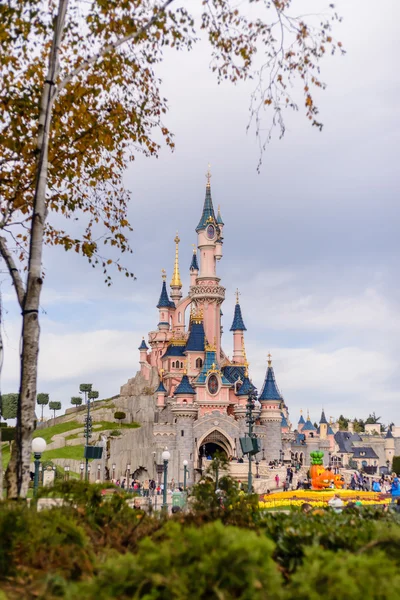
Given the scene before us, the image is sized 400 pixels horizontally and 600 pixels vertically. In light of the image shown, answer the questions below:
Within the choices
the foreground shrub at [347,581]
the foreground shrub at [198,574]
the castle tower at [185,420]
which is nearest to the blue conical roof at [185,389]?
the castle tower at [185,420]

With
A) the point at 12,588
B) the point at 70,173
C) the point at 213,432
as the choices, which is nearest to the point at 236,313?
the point at 213,432

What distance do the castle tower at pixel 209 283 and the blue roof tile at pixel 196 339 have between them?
40.0 inches

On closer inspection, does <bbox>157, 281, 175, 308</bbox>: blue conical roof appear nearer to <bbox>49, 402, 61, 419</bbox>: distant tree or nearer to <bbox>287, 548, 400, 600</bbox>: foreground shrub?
<bbox>49, 402, 61, 419</bbox>: distant tree

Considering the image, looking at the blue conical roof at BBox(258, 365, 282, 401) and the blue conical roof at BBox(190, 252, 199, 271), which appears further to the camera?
the blue conical roof at BBox(190, 252, 199, 271)

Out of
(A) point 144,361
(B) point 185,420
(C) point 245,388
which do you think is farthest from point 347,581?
(A) point 144,361

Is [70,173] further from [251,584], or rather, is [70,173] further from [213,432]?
[213,432]

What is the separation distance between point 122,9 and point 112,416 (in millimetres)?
75879

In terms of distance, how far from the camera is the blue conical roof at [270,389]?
2520 inches

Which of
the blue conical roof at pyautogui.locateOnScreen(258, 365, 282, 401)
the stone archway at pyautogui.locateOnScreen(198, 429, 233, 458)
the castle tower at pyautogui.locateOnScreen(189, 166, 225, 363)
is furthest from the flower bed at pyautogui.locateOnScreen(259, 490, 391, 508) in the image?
the castle tower at pyautogui.locateOnScreen(189, 166, 225, 363)

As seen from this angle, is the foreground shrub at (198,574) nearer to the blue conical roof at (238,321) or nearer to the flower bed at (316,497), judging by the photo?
the flower bed at (316,497)

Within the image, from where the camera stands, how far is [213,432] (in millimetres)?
59594

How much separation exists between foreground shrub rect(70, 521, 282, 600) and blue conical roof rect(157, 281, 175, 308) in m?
74.9

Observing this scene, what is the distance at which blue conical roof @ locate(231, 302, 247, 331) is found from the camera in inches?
2891

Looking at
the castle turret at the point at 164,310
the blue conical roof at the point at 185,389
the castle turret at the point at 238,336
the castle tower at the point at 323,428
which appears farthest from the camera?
the castle tower at the point at 323,428
